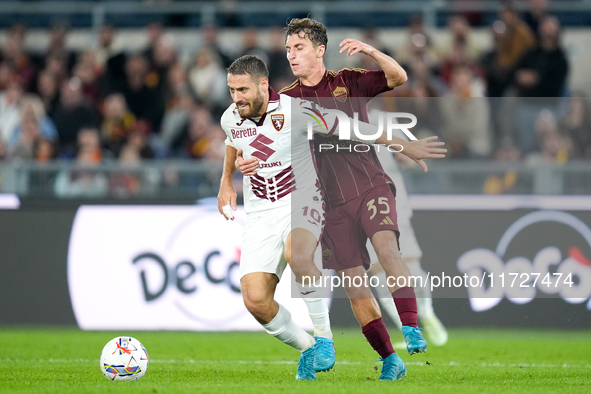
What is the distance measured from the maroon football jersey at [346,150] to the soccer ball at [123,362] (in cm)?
182

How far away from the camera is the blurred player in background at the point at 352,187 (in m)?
6.18

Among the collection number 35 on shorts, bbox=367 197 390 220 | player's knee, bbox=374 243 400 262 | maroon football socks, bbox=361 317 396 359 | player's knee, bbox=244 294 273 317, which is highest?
number 35 on shorts, bbox=367 197 390 220

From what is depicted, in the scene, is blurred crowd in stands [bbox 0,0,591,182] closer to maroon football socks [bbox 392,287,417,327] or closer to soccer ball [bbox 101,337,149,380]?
maroon football socks [bbox 392,287,417,327]

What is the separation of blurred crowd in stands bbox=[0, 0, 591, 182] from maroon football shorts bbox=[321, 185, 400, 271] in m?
4.16

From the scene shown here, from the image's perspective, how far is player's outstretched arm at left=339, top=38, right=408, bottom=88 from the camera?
5.85 metres

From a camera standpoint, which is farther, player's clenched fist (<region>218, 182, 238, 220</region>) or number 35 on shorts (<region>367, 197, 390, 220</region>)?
player's clenched fist (<region>218, 182, 238, 220</region>)

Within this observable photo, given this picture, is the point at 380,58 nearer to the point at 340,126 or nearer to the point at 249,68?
the point at 340,126

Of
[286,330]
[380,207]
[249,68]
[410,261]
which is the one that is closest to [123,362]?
[286,330]

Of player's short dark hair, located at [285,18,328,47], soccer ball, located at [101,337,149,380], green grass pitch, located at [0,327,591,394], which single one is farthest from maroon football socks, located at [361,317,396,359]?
player's short dark hair, located at [285,18,328,47]

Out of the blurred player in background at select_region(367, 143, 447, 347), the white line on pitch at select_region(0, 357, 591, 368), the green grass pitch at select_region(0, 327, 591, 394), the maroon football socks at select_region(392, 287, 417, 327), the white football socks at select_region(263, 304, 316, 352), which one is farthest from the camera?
the blurred player in background at select_region(367, 143, 447, 347)

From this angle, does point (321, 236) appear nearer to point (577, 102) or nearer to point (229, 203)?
point (229, 203)

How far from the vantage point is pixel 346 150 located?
6398mm

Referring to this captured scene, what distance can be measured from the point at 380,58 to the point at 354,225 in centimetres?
127

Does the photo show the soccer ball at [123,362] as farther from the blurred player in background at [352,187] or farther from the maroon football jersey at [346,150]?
the maroon football jersey at [346,150]
